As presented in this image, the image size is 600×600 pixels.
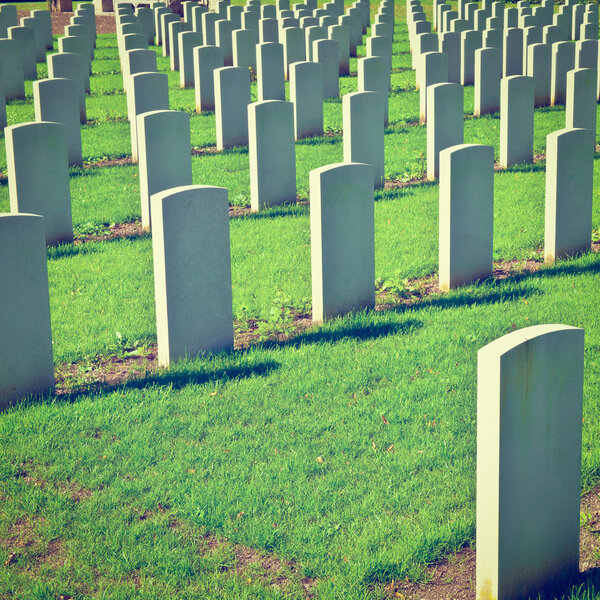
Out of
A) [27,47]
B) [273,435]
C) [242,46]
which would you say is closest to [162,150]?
[273,435]

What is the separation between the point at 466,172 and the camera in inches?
299

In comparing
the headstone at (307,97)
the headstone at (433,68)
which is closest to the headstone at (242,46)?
the headstone at (433,68)

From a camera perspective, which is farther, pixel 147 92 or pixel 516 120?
pixel 147 92

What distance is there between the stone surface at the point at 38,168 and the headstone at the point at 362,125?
3.26 metres

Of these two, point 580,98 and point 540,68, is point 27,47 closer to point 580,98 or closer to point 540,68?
point 540,68

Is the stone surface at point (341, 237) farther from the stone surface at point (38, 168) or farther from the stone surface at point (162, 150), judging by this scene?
the stone surface at point (38, 168)

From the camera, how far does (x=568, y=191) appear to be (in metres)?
8.15

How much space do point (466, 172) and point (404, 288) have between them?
108 cm

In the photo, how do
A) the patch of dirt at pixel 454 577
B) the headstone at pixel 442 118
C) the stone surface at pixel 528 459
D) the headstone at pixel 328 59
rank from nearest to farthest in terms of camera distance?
the stone surface at pixel 528 459 → the patch of dirt at pixel 454 577 → the headstone at pixel 442 118 → the headstone at pixel 328 59

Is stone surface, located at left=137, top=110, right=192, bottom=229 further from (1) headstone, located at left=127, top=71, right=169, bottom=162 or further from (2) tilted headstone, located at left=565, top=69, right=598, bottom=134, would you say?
(2) tilted headstone, located at left=565, top=69, right=598, bottom=134

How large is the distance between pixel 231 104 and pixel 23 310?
7898mm

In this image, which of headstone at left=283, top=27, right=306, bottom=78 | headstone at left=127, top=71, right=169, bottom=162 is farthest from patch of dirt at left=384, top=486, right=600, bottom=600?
headstone at left=283, top=27, right=306, bottom=78

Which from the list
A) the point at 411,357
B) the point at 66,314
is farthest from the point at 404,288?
the point at 66,314

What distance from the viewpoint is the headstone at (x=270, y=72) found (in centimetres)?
1619
